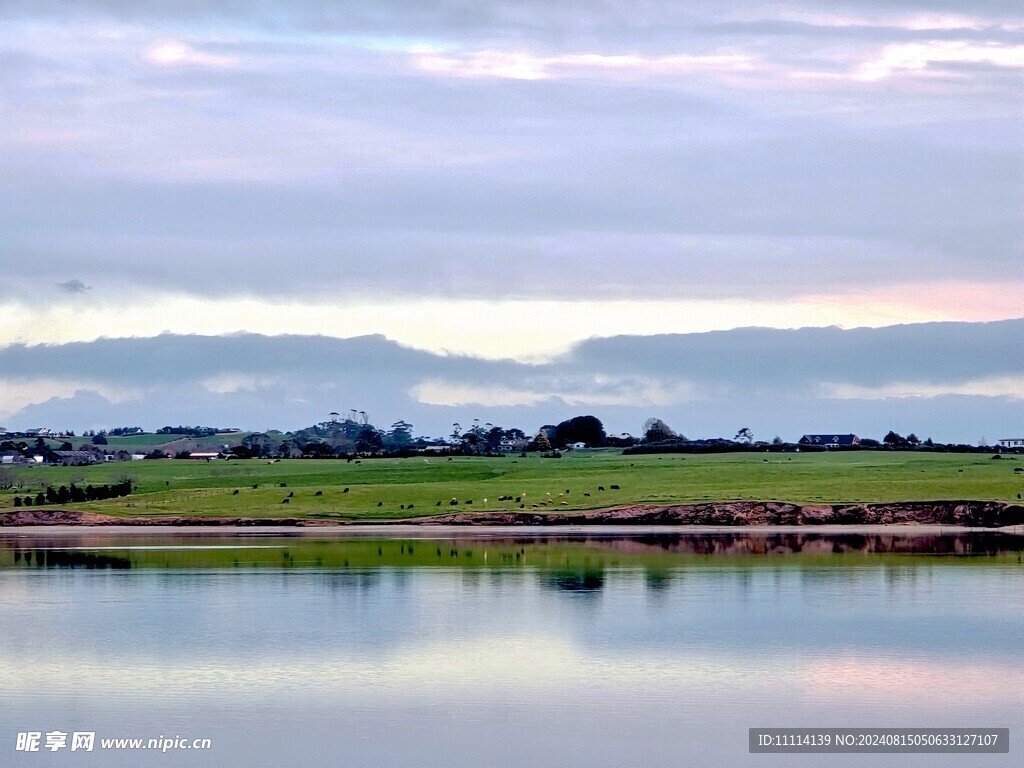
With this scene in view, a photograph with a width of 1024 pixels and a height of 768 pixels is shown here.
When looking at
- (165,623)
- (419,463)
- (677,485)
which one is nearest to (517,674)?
(165,623)

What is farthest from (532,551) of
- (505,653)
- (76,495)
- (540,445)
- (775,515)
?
(540,445)

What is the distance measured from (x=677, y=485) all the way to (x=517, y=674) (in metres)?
70.2

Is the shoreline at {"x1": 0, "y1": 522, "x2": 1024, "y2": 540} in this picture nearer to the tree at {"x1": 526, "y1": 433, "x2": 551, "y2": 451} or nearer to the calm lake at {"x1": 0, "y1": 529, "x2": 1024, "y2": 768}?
the calm lake at {"x1": 0, "y1": 529, "x2": 1024, "y2": 768}

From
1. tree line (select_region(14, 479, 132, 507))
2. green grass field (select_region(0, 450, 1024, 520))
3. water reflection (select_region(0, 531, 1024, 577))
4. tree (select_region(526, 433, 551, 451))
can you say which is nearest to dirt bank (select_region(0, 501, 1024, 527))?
green grass field (select_region(0, 450, 1024, 520))

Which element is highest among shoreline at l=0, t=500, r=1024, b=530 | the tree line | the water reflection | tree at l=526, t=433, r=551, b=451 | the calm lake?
tree at l=526, t=433, r=551, b=451

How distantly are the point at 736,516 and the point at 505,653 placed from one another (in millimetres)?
54686

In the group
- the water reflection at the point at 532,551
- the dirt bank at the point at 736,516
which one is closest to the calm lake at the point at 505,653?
the water reflection at the point at 532,551

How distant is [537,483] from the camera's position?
11688 cm

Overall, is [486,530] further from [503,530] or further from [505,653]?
[505,653]

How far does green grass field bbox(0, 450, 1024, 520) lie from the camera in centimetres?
10181

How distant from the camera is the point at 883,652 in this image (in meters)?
43.8

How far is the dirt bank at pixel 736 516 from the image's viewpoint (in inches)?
3696

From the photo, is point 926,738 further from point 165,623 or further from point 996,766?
point 165,623

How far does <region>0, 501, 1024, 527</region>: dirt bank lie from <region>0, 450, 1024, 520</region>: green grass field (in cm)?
153
